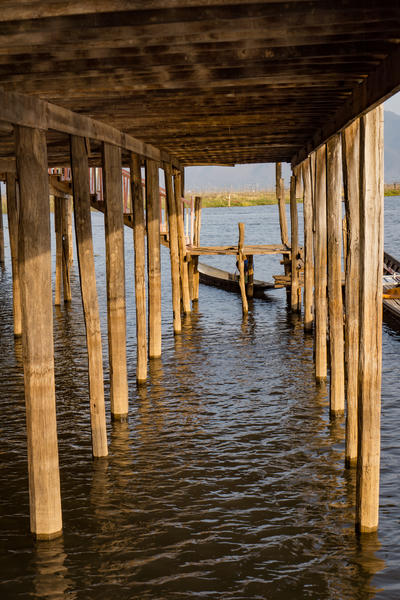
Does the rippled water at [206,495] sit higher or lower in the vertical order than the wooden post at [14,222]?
lower

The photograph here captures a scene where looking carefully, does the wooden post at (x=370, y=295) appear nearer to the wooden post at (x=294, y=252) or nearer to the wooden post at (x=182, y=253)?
the wooden post at (x=182, y=253)

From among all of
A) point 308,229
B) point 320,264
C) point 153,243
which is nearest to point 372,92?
point 320,264

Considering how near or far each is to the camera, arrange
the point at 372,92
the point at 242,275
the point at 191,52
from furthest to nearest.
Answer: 1. the point at 242,275
2. the point at 372,92
3. the point at 191,52

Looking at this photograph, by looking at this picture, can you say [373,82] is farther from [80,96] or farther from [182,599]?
[182,599]

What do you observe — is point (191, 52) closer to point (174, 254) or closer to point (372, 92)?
point (372, 92)

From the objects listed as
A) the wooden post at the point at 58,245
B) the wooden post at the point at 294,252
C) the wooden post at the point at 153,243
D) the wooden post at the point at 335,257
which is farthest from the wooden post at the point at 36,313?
the wooden post at the point at 58,245

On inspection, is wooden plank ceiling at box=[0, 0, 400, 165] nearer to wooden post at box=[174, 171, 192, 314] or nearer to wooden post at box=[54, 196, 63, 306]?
wooden post at box=[174, 171, 192, 314]

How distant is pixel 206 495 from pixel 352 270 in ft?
8.99

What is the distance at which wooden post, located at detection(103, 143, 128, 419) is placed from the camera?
26.9 ft

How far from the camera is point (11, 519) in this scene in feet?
21.1

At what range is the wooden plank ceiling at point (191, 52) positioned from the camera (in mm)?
3910

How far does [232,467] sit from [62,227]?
11.7 meters

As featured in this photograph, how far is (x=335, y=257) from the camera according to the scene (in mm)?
8719

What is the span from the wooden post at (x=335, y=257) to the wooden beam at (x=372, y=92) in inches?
26.7
